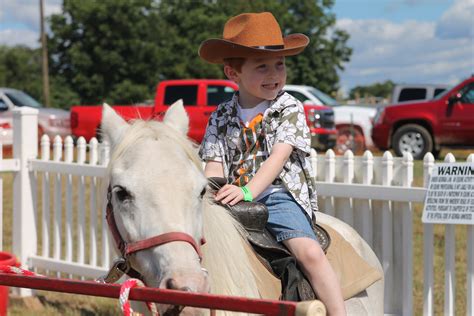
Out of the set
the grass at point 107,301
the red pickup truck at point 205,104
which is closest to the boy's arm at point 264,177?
the grass at point 107,301

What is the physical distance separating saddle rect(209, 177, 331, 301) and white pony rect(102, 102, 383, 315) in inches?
2.1

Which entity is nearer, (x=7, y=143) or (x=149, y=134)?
(x=149, y=134)

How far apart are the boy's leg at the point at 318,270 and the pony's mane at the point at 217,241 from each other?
0.77 ft

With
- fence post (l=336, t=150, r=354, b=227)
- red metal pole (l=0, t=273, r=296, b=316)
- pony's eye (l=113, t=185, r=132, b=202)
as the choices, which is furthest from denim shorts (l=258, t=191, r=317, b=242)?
fence post (l=336, t=150, r=354, b=227)

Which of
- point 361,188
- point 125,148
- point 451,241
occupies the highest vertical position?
point 125,148

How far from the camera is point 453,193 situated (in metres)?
5.46

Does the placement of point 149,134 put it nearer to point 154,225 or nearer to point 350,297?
point 154,225

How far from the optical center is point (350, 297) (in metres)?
3.79

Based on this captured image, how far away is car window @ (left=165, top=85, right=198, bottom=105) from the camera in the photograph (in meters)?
18.8

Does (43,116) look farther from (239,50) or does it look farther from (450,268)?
(239,50)

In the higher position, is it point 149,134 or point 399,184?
point 149,134

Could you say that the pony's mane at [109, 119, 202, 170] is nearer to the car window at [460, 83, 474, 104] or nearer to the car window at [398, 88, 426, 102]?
the car window at [460, 83, 474, 104]

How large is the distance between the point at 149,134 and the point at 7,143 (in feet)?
57.6

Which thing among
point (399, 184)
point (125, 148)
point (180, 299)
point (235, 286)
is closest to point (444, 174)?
point (399, 184)
